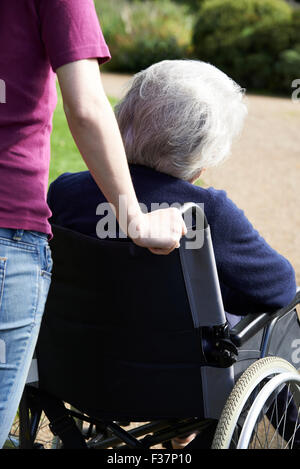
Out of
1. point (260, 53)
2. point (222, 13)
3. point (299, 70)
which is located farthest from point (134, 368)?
point (222, 13)

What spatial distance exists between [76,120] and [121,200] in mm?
173

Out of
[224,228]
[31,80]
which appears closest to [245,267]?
[224,228]

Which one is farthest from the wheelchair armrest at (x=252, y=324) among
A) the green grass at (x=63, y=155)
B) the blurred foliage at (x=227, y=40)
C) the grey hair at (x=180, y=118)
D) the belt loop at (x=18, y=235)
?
the blurred foliage at (x=227, y=40)

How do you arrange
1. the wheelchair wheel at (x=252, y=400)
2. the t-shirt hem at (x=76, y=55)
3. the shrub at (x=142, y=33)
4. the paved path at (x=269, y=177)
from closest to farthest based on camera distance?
the t-shirt hem at (x=76, y=55), the wheelchair wheel at (x=252, y=400), the paved path at (x=269, y=177), the shrub at (x=142, y=33)

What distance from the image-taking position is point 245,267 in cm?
184

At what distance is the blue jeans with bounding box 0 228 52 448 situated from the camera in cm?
137

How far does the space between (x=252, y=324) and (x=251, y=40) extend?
1649cm

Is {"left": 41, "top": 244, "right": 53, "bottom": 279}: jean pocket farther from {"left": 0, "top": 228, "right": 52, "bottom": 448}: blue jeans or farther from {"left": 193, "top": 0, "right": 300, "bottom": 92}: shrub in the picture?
{"left": 193, "top": 0, "right": 300, "bottom": 92}: shrub

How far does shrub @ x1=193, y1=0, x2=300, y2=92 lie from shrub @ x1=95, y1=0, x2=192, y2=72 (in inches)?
43.0

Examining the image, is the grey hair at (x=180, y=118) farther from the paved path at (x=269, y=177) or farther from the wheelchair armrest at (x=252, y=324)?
the paved path at (x=269, y=177)

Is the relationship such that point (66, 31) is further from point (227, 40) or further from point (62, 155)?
point (227, 40)

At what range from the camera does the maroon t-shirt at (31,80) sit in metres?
1.28

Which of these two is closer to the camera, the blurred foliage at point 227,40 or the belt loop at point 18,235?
the belt loop at point 18,235

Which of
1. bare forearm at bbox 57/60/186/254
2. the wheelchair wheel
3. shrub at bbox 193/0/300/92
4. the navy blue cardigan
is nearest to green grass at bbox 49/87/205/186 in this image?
the navy blue cardigan
